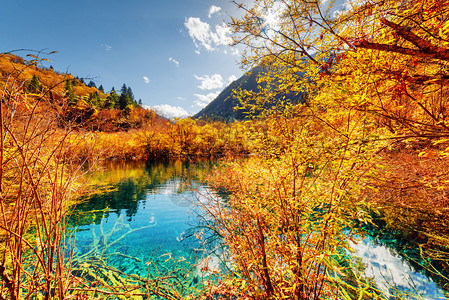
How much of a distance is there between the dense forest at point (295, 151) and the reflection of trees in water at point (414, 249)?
14 cm

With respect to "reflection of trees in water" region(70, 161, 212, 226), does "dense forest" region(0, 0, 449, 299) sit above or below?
above

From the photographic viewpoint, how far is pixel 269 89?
4777 mm

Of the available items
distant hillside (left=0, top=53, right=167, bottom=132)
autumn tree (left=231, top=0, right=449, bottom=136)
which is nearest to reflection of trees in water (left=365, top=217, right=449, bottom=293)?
autumn tree (left=231, top=0, right=449, bottom=136)

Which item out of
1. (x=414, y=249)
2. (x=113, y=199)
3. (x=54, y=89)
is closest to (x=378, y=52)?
(x=54, y=89)

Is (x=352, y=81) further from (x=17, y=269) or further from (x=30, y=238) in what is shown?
(x=30, y=238)

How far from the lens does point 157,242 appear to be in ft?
23.2

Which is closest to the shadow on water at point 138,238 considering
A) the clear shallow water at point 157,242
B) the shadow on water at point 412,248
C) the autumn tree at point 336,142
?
the clear shallow water at point 157,242

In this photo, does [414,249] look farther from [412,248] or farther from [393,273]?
[393,273]

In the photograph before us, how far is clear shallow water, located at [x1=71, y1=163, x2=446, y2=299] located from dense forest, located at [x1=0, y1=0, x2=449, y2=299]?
0.68m

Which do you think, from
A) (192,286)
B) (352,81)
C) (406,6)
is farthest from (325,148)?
(192,286)

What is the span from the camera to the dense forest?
1.42 meters

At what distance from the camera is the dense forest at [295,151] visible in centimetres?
142

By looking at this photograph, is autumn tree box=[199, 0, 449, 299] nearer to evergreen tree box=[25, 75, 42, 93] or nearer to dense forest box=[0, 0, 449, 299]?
dense forest box=[0, 0, 449, 299]

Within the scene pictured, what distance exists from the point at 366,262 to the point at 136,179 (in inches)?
765
